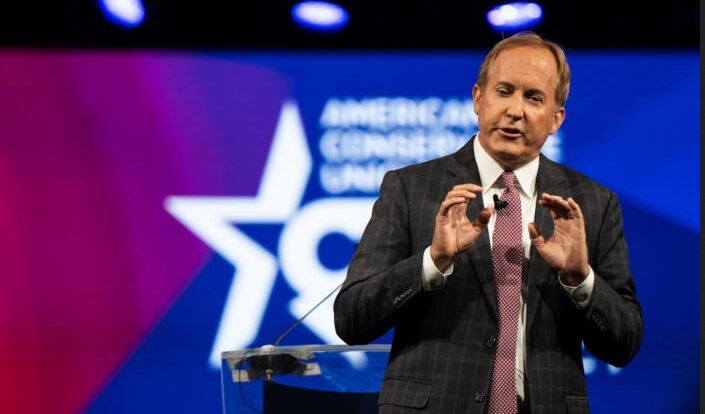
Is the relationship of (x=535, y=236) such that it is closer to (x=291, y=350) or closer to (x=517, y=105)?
(x=517, y=105)

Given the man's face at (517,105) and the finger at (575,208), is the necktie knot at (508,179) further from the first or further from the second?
the finger at (575,208)

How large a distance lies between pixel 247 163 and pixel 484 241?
11.0ft

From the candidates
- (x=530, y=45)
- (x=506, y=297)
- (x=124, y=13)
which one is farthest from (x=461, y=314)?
(x=124, y=13)

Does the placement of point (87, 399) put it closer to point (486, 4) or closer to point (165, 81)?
point (165, 81)

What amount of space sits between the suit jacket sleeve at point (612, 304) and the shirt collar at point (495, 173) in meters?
0.17

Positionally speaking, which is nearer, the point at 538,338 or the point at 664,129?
the point at 538,338

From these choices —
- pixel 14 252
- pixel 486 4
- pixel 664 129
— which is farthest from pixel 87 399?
pixel 664 129

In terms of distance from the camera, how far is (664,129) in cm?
543

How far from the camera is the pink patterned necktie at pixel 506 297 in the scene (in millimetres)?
2041

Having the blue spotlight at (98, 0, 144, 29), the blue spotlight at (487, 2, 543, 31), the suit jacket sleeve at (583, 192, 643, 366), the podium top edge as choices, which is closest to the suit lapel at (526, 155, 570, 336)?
the suit jacket sleeve at (583, 192, 643, 366)

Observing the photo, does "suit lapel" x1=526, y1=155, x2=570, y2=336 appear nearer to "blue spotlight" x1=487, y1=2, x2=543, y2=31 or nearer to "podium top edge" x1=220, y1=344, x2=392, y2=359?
"podium top edge" x1=220, y1=344, x2=392, y2=359

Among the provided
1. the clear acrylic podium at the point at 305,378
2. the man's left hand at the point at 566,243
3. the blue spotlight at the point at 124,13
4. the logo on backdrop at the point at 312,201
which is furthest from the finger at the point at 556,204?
the blue spotlight at the point at 124,13

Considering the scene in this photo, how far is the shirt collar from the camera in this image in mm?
2223

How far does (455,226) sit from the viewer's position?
6.49ft
